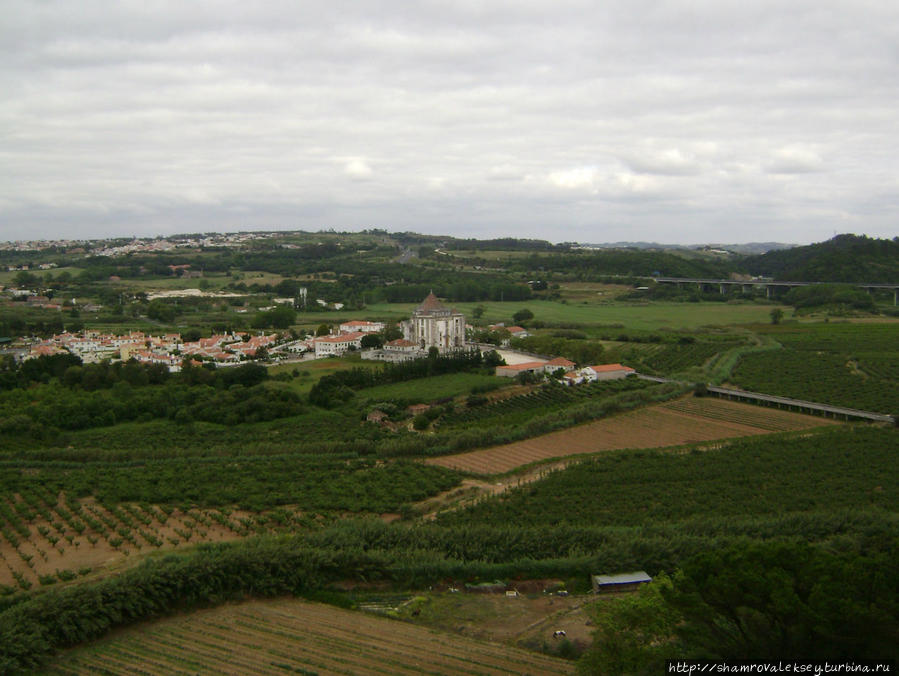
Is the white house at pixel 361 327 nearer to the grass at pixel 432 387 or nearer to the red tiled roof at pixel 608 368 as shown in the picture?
the grass at pixel 432 387

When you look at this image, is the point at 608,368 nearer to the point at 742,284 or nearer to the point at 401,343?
the point at 401,343

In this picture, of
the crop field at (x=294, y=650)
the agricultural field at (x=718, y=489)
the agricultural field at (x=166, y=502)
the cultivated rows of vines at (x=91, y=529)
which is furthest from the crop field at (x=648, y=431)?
the crop field at (x=294, y=650)

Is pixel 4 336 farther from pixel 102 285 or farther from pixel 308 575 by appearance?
pixel 308 575

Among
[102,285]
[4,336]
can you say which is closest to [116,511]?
[4,336]

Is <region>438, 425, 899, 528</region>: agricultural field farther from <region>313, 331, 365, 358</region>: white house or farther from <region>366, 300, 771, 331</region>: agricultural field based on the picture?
<region>366, 300, 771, 331</region>: agricultural field

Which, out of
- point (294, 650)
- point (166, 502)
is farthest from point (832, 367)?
point (294, 650)
